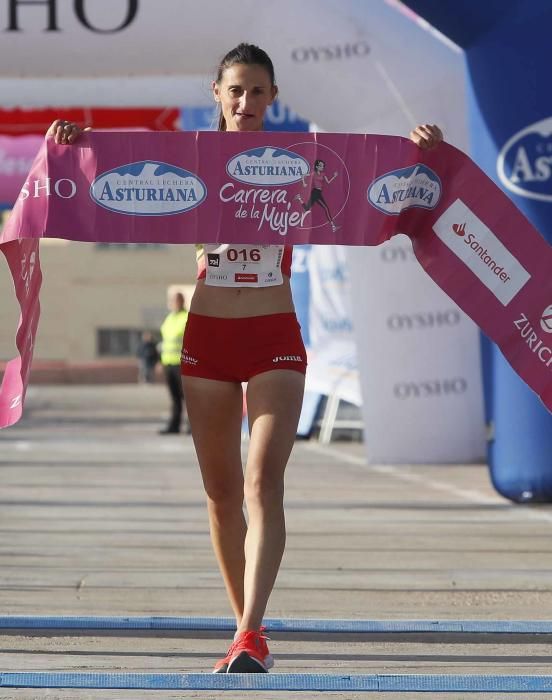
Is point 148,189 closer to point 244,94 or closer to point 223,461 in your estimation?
point 244,94

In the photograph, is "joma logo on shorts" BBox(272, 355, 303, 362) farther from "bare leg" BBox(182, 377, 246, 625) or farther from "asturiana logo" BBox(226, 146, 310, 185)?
"asturiana logo" BBox(226, 146, 310, 185)

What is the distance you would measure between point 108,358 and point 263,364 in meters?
53.4

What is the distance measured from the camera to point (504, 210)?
18.8 ft

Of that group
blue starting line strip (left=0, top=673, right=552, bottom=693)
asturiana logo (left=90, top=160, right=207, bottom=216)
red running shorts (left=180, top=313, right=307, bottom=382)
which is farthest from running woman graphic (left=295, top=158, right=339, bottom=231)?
blue starting line strip (left=0, top=673, right=552, bottom=693)

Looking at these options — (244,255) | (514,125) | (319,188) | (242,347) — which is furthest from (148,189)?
(514,125)

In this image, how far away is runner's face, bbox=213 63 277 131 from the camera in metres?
5.07

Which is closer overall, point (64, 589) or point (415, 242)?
point (415, 242)

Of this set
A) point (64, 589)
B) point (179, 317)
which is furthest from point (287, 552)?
point (179, 317)

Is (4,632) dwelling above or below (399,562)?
above

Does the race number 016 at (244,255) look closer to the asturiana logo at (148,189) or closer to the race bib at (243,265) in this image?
the race bib at (243,265)

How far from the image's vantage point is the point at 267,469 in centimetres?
492

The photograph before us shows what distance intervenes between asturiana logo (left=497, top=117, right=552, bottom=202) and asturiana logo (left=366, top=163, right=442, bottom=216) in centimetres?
492

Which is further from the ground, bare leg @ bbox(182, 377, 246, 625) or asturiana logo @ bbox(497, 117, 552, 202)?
bare leg @ bbox(182, 377, 246, 625)

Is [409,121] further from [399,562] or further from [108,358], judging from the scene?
[108,358]
